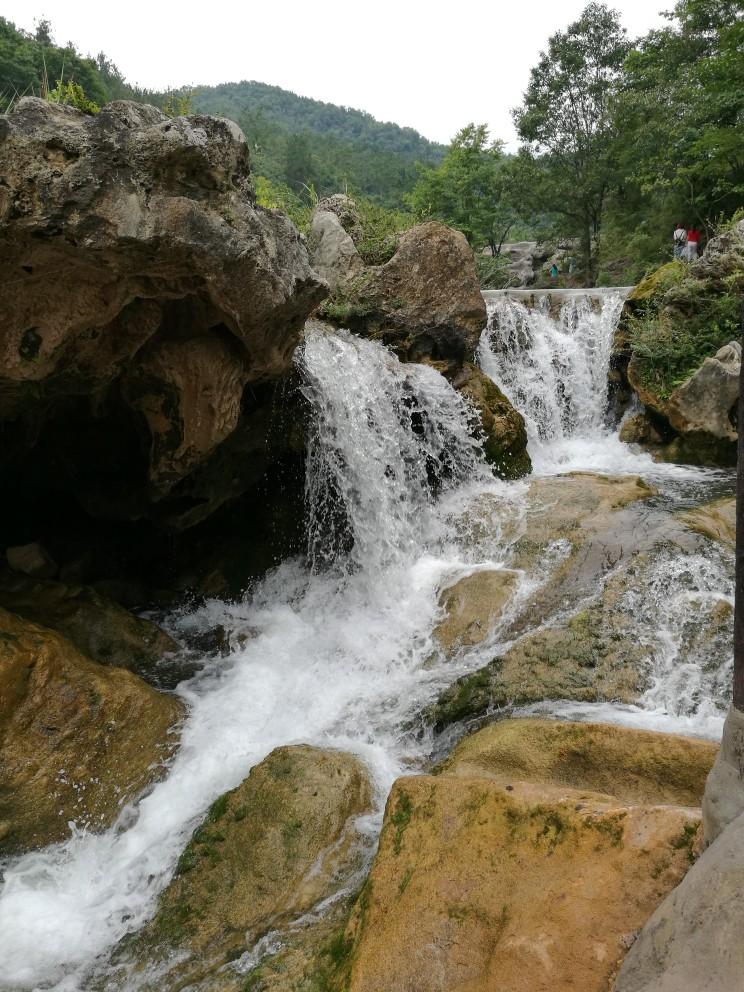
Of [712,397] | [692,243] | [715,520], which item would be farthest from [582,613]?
[692,243]

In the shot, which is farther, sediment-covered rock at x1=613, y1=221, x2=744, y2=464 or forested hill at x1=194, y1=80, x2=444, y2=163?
forested hill at x1=194, y1=80, x2=444, y2=163

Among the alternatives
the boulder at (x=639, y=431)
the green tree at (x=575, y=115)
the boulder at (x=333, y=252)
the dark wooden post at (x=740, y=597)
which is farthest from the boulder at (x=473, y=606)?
the green tree at (x=575, y=115)

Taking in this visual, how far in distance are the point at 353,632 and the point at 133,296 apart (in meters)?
3.76

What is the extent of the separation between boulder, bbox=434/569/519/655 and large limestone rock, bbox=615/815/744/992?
376cm

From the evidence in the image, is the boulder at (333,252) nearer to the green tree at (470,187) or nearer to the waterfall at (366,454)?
the waterfall at (366,454)

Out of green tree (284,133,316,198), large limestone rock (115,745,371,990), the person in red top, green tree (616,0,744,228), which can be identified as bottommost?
large limestone rock (115,745,371,990)

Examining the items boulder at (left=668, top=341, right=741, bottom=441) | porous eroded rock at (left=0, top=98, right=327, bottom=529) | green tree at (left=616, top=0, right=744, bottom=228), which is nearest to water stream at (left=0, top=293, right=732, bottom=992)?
boulder at (left=668, top=341, right=741, bottom=441)

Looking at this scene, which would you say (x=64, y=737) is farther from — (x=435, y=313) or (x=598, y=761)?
(x=435, y=313)

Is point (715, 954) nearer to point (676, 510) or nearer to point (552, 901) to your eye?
point (552, 901)

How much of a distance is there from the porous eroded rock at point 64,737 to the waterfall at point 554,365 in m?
7.93

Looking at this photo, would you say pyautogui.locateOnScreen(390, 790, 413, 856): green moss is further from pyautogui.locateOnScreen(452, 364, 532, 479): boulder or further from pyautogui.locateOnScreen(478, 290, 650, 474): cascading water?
pyautogui.locateOnScreen(478, 290, 650, 474): cascading water

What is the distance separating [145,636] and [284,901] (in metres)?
3.37

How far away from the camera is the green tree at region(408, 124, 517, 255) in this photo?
75.8 feet

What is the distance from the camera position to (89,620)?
564 centimetres
